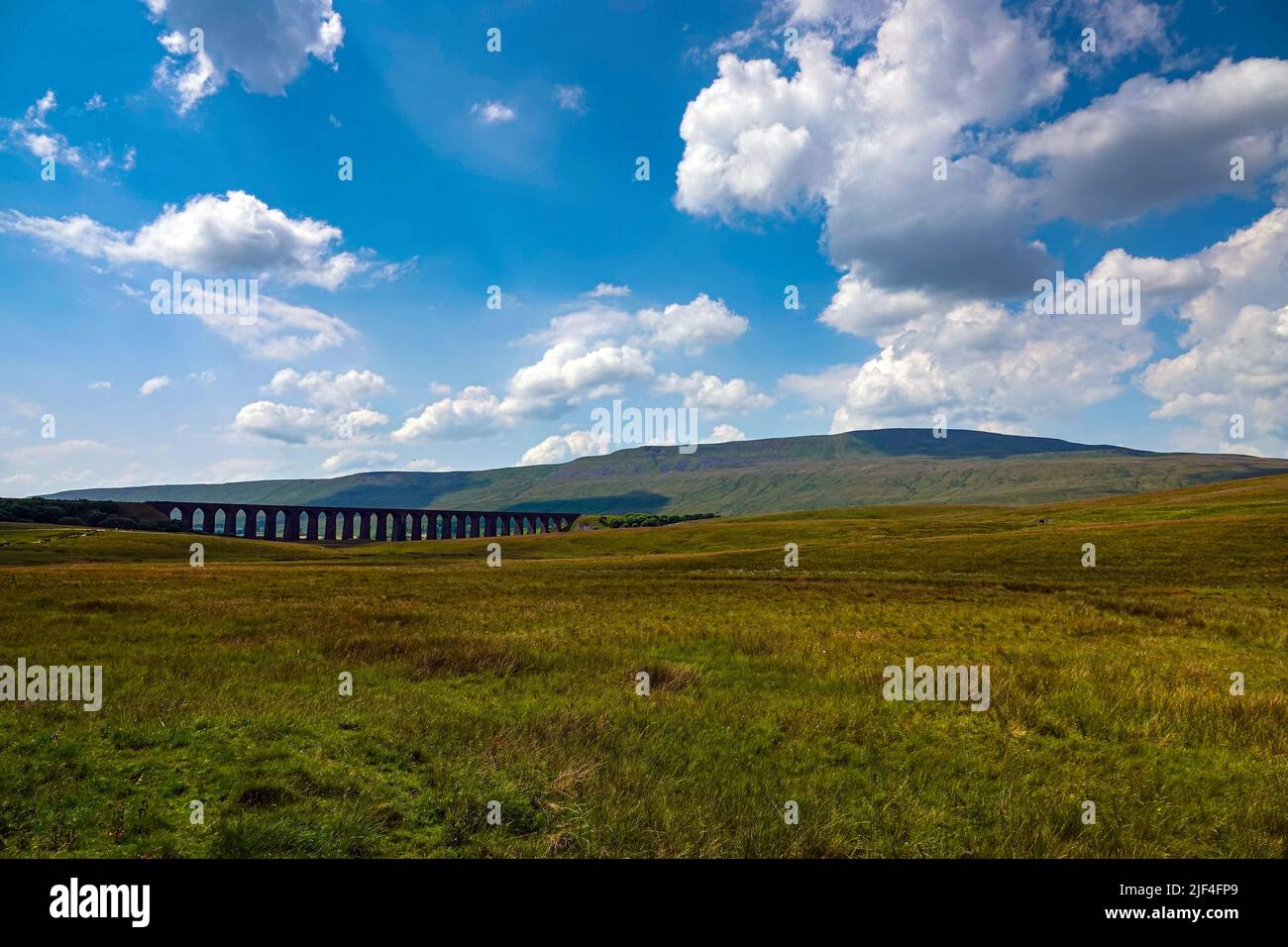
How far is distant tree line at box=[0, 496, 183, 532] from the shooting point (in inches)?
5226

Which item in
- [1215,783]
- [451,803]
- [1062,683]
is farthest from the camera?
[1062,683]

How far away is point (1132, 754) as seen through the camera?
1167 centimetres

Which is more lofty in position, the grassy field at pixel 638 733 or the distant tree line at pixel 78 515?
the distant tree line at pixel 78 515

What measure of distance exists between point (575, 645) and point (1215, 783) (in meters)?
15.2

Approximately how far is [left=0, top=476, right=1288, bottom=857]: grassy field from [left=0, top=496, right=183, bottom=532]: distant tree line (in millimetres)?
141868

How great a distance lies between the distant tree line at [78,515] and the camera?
13275 cm

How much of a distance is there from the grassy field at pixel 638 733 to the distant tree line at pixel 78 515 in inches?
5585

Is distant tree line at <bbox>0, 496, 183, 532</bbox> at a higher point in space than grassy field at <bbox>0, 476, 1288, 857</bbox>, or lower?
higher

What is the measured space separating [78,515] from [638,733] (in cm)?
18234

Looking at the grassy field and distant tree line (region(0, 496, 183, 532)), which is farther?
distant tree line (region(0, 496, 183, 532))

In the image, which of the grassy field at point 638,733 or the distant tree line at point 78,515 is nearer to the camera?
the grassy field at point 638,733
